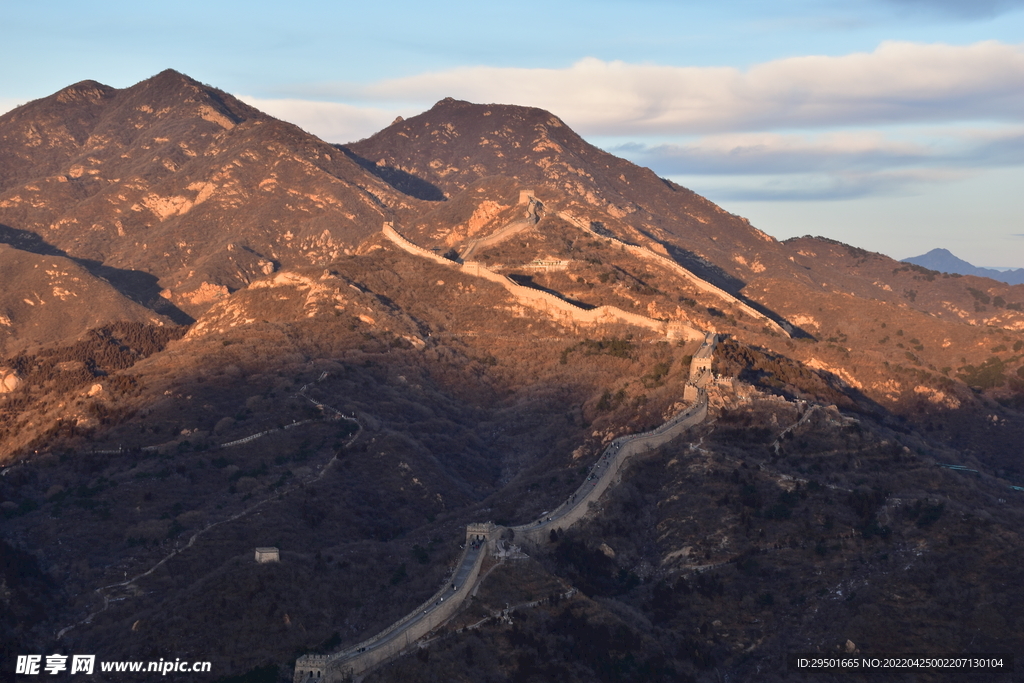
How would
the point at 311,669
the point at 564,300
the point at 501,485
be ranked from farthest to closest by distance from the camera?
the point at 564,300 → the point at 501,485 → the point at 311,669

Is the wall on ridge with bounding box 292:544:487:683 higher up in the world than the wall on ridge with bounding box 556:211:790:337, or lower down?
lower down

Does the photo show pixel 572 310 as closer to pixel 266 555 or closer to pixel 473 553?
pixel 473 553

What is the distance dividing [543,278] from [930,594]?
81856 mm

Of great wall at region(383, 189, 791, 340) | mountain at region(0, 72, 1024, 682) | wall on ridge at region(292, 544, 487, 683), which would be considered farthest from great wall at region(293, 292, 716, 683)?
great wall at region(383, 189, 791, 340)

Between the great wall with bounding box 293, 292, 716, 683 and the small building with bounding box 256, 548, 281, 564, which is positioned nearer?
the great wall with bounding box 293, 292, 716, 683

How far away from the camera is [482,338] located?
415 ft

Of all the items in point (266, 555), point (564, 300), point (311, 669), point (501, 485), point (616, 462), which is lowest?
point (311, 669)

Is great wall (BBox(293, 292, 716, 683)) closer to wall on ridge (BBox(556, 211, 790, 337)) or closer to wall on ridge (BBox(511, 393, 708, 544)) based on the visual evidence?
wall on ridge (BBox(511, 393, 708, 544))

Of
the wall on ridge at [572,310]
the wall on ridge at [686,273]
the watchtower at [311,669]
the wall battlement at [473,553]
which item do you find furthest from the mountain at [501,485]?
the wall on ridge at [686,273]

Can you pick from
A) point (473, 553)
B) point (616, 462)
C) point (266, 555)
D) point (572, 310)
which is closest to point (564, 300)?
point (572, 310)

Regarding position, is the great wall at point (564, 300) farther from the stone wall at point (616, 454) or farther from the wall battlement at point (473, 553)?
the stone wall at point (616, 454)

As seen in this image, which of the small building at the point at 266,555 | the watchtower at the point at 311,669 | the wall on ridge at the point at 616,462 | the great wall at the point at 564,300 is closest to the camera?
the watchtower at the point at 311,669

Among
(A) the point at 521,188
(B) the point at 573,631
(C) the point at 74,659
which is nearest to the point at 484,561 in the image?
(B) the point at 573,631

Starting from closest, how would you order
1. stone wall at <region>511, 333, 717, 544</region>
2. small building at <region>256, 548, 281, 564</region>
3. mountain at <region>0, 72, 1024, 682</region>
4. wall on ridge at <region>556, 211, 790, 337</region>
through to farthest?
mountain at <region>0, 72, 1024, 682</region>, small building at <region>256, 548, 281, 564</region>, stone wall at <region>511, 333, 717, 544</region>, wall on ridge at <region>556, 211, 790, 337</region>
